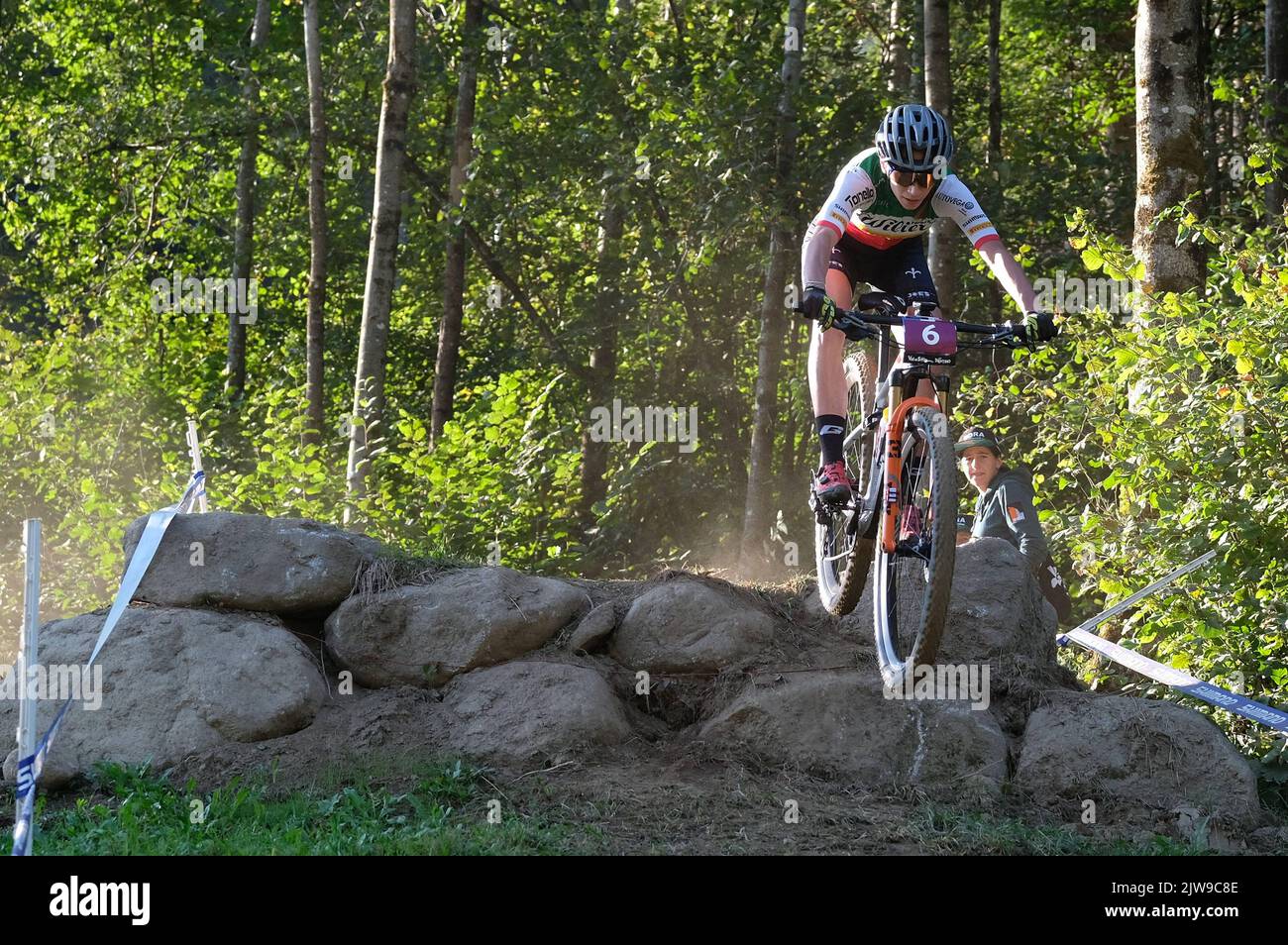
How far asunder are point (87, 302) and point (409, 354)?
4.98m

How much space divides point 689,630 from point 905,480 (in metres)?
1.84

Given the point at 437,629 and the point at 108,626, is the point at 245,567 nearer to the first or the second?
the point at 437,629

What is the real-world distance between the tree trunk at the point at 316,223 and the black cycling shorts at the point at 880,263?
9.05 meters

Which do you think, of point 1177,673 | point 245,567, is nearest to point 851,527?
point 1177,673

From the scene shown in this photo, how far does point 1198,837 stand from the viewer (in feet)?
19.7

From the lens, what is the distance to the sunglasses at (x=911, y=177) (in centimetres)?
643

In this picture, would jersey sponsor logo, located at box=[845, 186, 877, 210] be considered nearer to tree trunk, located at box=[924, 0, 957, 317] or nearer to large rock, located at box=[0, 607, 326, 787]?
large rock, located at box=[0, 607, 326, 787]

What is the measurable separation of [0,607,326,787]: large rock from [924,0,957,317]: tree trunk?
7421 millimetres

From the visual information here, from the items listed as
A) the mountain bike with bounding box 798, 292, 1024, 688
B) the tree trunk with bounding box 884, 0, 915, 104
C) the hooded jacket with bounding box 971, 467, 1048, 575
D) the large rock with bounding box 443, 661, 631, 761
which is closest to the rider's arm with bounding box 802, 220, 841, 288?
the mountain bike with bounding box 798, 292, 1024, 688

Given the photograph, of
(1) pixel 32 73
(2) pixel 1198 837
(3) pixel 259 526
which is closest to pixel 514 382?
(3) pixel 259 526

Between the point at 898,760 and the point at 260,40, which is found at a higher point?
the point at 260,40

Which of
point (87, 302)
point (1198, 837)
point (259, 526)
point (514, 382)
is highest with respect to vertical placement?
point (87, 302)

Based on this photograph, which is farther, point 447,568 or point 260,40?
point 260,40
